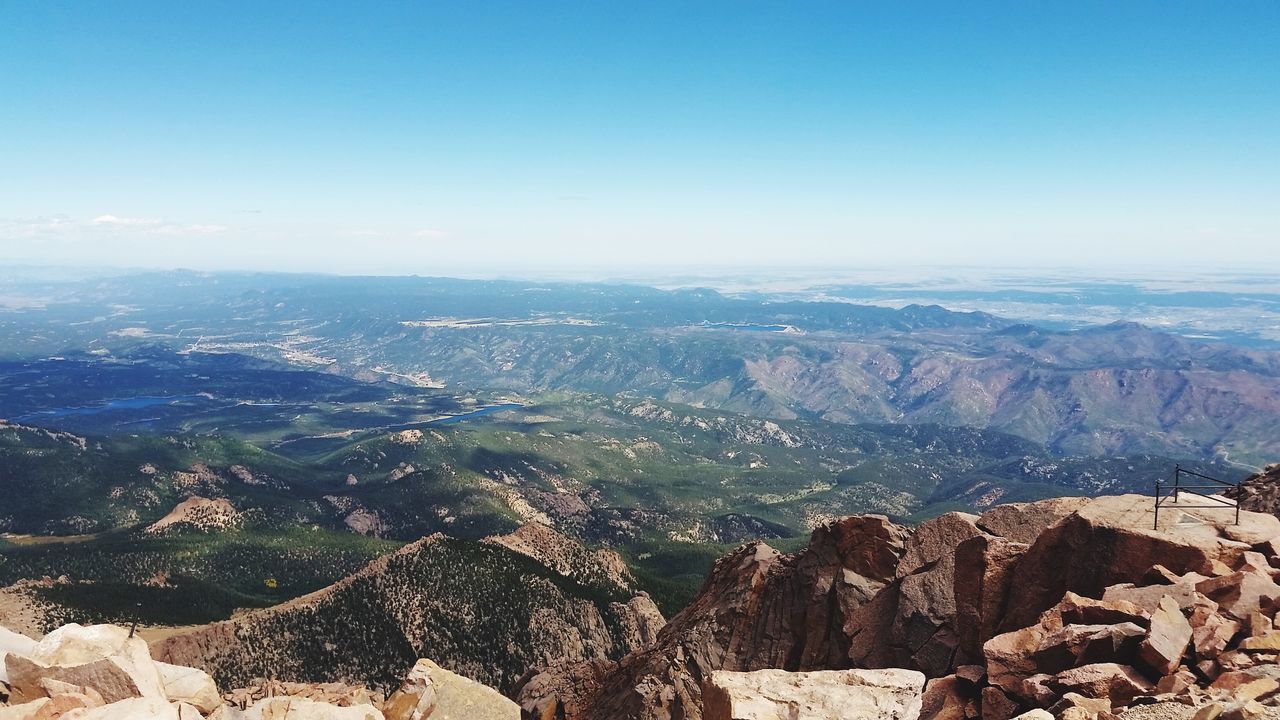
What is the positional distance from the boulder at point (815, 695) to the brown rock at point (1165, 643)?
273 inches

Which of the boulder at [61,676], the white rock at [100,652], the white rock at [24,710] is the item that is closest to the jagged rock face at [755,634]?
the white rock at [100,652]

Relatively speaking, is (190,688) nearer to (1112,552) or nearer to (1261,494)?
(1112,552)

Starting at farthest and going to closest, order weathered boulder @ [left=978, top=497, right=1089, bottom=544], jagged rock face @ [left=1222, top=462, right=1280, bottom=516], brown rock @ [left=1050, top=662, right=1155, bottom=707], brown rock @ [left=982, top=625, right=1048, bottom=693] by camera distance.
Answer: jagged rock face @ [left=1222, top=462, right=1280, bottom=516]
weathered boulder @ [left=978, top=497, right=1089, bottom=544]
brown rock @ [left=982, top=625, right=1048, bottom=693]
brown rock @ [left=1050, top=662, right=1155, bottom=707]

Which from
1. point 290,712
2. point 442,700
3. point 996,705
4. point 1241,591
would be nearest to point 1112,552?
point 1241,591

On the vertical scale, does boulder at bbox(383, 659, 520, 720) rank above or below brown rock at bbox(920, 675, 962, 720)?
below

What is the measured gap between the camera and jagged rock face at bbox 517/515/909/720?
4203cm

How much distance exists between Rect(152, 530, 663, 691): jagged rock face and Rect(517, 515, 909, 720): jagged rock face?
48.2m

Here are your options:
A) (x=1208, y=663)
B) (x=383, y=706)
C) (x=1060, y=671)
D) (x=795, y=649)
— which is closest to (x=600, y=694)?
(x=795, y=649)

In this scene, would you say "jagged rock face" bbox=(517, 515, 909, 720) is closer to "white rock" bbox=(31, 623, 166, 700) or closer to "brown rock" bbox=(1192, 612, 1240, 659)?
"brown rock" bbox=(1192, 612, 1240, 659)

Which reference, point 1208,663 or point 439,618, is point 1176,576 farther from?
point 439,618

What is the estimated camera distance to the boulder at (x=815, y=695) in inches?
907

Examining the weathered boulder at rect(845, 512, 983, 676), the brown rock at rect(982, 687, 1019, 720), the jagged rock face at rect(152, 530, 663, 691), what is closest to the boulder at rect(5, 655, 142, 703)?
the brown rock at rect(982, 687, 1019, 720)

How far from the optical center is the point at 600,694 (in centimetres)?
4594

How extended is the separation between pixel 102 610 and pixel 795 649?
390 ft
